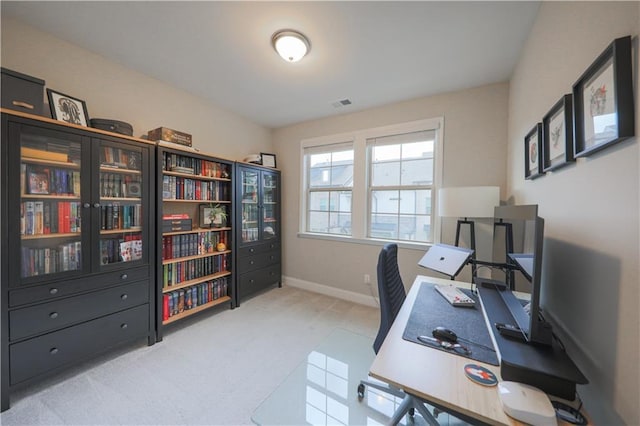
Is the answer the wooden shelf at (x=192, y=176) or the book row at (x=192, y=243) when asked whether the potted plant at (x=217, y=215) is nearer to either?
the book row at (x=192, y=243)

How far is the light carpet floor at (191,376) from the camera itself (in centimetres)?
146

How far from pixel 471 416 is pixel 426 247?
86.8 inches

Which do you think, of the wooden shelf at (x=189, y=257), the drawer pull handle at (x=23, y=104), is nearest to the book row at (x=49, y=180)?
the drawer pull handle at (x=23, y=104)

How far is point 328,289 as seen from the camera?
3451mm

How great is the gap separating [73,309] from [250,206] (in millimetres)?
1949

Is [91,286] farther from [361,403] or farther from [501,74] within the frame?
[501,74]

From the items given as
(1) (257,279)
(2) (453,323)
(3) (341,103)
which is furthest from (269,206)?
(2) (453,323)

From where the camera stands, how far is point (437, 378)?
0.83 meters

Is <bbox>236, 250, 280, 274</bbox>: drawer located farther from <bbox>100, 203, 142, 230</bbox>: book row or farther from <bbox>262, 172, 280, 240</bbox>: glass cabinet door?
<bbox>100, 203, 142, 230</bbox>: book row

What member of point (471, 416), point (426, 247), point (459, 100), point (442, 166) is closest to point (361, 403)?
point (471, 416)

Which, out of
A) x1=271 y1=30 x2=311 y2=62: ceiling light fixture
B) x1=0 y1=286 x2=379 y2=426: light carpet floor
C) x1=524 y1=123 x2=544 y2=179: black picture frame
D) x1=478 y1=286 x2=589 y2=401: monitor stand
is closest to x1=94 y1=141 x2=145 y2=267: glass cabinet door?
x1=0 y1=286 x2=379 y2=426: light carpet floor

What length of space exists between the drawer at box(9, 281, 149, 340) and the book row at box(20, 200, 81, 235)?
509mm

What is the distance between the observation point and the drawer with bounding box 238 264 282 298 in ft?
10.1

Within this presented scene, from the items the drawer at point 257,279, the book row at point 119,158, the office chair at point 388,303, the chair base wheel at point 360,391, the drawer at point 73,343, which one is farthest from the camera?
the drawer at point 257,279
